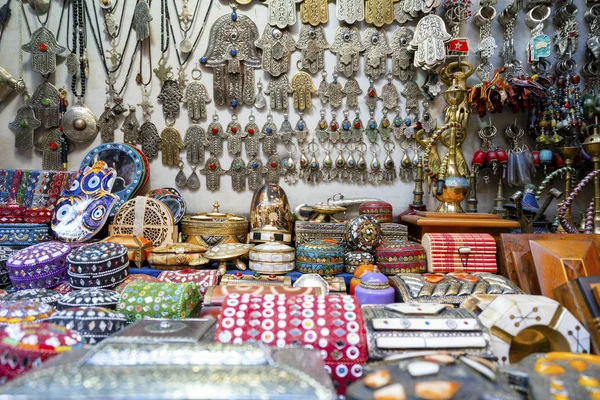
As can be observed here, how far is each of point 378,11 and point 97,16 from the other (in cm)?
208

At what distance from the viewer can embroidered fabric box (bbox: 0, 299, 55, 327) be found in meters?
1.18

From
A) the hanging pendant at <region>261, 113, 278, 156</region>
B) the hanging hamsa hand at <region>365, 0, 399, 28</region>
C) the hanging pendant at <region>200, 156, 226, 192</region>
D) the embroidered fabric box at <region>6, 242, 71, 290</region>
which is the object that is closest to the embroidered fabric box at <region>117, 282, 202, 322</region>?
the embroidered fabric box at <region>6, 242, 71, 290</region>

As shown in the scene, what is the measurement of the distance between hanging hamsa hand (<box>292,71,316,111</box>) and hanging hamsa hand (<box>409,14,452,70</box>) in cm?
76

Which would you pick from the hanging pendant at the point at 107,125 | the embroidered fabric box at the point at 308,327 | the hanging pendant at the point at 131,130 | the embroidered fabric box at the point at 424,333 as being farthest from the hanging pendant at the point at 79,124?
the embroidered fabric box at the point at 424,333

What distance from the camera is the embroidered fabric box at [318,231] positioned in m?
2.28

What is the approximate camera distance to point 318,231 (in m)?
2.29

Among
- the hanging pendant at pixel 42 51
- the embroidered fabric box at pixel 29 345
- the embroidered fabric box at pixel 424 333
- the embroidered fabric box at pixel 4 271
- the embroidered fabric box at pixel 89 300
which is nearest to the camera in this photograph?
the embroidered fabric box at pixel 29 345

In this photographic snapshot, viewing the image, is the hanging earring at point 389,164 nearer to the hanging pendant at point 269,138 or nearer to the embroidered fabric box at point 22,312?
the hanging pendant at point 269,138

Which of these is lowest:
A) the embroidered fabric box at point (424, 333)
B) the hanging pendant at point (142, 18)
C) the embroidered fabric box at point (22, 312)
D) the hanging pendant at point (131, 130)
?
the embroidered fabric box at point (424, 333)

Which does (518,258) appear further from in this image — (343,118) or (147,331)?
(147,331)

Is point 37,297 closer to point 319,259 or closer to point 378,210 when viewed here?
point 319,259

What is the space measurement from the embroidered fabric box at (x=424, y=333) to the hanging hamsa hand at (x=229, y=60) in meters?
2.13

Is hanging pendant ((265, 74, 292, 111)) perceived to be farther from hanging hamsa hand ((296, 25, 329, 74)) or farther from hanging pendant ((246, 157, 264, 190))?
hanging pendant ((246, 157, 264, 190))

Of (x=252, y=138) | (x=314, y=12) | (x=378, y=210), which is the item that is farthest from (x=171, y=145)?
(x=378, y=210)
